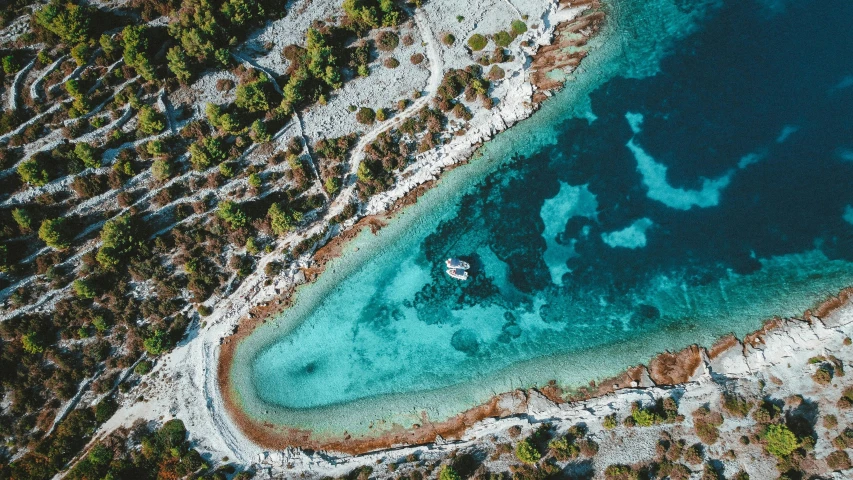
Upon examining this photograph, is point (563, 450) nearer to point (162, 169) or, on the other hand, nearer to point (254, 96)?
point (254, 96)

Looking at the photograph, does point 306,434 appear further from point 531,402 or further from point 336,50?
point 336,50

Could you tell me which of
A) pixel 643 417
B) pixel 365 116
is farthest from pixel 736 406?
pixel 365 116

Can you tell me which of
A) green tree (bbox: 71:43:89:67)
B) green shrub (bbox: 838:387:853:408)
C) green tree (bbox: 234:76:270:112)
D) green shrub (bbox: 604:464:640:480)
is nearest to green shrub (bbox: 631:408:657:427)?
green shrub (bbox: 604:464:640:480)

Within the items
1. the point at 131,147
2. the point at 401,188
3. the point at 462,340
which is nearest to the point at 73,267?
the point at 131,147

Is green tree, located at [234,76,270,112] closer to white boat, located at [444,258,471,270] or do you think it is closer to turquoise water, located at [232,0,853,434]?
turquoise water, located at [232,0,853,434]

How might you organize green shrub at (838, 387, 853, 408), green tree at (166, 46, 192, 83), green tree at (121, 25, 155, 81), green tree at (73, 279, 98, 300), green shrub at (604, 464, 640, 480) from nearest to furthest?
1. green shrub at (838, 387, 853, 408)
2. green shrub at (604, 464, 640, 480)
3. green tree at (73, 279, 98, 300)
4. green tree at (121, 25, 155, 81)
5. green tree at (166, 46, 192, 83)

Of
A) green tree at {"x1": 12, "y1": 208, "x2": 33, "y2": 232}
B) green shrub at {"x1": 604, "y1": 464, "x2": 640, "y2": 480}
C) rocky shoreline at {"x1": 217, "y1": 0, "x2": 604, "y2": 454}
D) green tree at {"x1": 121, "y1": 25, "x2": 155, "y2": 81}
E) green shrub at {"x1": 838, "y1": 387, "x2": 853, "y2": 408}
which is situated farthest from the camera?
rocky shoreline at {"x1": 217, "y1": 0, "x2": 604, "y2": 454}

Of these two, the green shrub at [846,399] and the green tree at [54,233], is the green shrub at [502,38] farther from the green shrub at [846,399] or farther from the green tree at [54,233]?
the green tree at [54,233]

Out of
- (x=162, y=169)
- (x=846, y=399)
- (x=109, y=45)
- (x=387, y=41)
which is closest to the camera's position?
(x=846, y=399)
